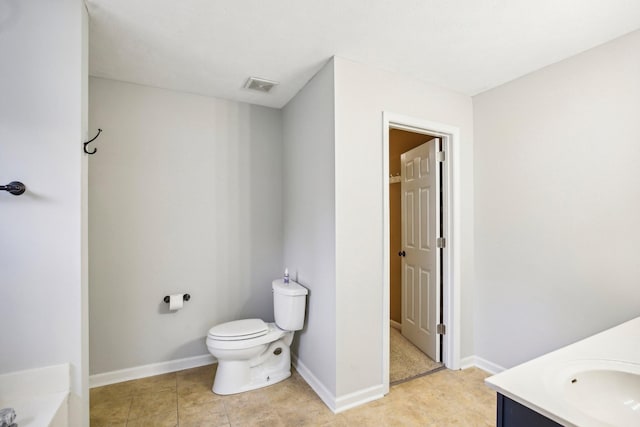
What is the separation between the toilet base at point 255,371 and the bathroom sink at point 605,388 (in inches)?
77.7

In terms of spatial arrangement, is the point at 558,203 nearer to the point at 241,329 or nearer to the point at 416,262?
the point at 416,262

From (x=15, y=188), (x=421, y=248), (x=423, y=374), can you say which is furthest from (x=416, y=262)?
(x=15, y=188)

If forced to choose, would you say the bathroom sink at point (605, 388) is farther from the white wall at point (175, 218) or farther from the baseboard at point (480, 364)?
the white wall at point (175, 218)

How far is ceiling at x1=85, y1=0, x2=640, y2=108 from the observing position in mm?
1610

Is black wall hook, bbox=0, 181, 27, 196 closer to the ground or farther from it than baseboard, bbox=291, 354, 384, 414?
farther from it

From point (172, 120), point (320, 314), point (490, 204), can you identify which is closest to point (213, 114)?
point (172, 120)

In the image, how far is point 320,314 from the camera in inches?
89.7

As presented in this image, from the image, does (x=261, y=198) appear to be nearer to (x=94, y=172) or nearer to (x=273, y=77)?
(x=273, y=77)

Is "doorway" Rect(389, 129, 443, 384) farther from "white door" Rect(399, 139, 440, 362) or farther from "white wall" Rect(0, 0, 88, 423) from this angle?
"white wall" Rect(0, 0, 88, 423)

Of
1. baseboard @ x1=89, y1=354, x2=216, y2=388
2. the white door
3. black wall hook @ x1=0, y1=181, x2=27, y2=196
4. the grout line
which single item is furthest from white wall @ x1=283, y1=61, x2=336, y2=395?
black wall hook @ x1=0, y1=181, x2=27, y2=196

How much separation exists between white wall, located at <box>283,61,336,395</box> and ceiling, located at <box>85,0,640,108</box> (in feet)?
0.94

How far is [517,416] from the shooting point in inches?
35.1

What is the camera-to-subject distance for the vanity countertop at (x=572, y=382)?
81cm

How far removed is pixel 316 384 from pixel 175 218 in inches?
68.5
